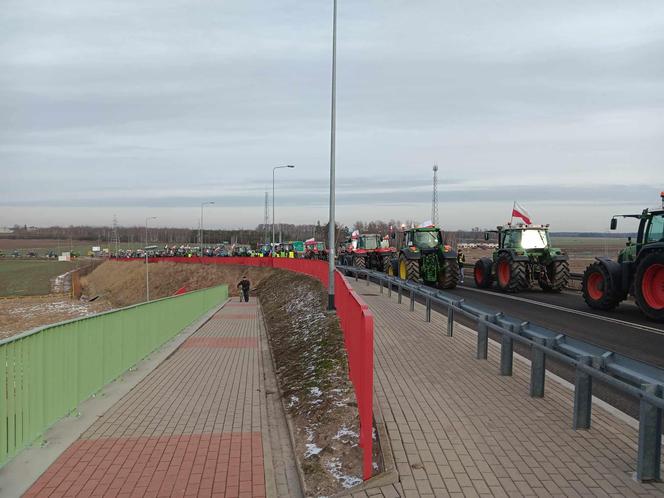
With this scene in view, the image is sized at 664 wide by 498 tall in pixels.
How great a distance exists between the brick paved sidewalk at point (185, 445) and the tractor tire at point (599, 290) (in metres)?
9.46

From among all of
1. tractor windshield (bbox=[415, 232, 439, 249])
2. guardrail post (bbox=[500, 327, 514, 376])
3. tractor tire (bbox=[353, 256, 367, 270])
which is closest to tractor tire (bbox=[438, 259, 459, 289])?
tractor windshield (bbox=[415, 232, 439, 249])

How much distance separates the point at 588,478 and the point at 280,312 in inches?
776

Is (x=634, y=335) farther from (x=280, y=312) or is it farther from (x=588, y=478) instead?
(x=280, y=312)

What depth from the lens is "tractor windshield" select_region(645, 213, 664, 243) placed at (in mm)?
14402

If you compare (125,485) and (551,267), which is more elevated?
(551,267)

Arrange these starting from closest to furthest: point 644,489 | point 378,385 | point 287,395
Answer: point 644,489 → point 378,385 → point 287,395

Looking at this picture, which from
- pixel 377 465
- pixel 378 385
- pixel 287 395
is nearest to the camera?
pixel 377 465

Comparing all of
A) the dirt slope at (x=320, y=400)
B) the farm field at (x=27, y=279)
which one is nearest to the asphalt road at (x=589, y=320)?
the dirt slope at (x=320, y=400)

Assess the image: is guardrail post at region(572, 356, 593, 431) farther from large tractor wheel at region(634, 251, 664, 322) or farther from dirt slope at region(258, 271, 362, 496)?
large tractor wheel at region(634, 251, 664, 322)

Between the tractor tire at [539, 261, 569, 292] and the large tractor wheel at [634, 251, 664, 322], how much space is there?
757cm

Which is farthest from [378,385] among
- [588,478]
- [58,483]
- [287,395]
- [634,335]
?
[634,335]

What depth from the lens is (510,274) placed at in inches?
847

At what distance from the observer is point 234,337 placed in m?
17.8

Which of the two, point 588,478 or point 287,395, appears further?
point 287,395
